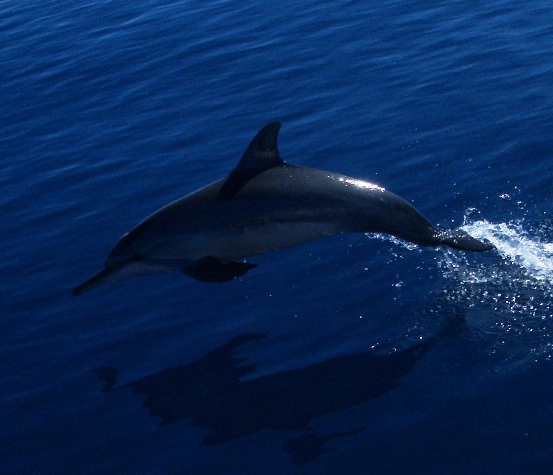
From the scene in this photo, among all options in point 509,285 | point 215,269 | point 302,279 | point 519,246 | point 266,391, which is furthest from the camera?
point 302,279

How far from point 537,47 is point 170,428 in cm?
1273

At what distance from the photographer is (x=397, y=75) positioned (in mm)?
19250

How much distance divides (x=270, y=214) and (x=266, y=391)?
81.5 inches

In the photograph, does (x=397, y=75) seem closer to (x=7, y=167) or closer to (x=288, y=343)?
(x=7, y=167)

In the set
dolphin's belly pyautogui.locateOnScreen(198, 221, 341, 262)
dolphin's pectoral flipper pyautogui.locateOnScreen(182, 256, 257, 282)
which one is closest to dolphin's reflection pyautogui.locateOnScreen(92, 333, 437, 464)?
dolphin's pectoral flipper pyautogui.locateOnScreen(182, 256, 257, 282)

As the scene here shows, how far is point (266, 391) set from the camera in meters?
10.6

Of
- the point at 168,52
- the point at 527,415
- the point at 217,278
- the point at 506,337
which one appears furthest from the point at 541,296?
the point at 168,52

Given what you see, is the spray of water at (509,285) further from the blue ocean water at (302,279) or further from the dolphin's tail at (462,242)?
the dolphin's tail at (462,242)

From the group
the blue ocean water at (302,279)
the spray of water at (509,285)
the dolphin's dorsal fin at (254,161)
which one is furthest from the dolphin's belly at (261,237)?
the spray of water at (509,285)

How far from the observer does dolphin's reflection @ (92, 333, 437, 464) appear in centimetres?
1012

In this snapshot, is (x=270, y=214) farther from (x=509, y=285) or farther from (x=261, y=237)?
(x=509, y=285)

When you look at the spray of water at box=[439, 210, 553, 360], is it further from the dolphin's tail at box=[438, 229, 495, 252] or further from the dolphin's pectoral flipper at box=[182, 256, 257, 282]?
the dolphin's pectoral flipper at box=[182, 256, 257, 282]

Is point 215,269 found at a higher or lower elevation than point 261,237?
lower

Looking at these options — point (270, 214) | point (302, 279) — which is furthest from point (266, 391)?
point (302, 279)
